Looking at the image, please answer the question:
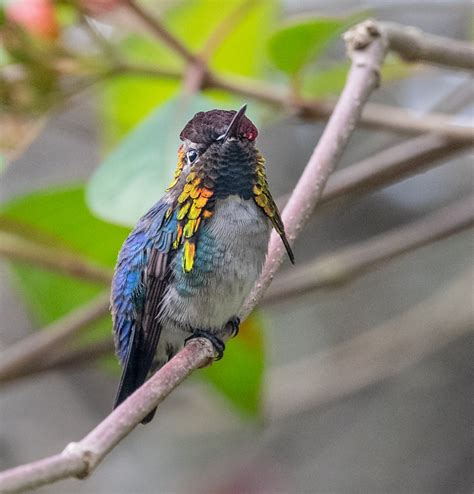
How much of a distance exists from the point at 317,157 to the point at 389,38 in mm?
368

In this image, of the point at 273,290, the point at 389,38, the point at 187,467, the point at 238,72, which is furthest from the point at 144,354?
the point at 187,467

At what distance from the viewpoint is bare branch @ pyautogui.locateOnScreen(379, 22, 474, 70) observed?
1.41m

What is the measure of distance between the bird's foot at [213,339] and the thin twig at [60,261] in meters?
0.58

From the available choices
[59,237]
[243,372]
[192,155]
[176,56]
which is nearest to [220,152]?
[192,155]

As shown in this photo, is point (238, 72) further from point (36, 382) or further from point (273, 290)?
point (36, 382)

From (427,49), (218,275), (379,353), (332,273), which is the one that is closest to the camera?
(218,275)

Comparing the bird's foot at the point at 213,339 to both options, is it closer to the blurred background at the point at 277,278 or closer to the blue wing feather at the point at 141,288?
the blue wing feather at the point at 141,288

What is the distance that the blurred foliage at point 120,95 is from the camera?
135 centimetres

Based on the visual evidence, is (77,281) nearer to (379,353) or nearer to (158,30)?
(158,30)

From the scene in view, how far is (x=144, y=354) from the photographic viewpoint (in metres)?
0.97

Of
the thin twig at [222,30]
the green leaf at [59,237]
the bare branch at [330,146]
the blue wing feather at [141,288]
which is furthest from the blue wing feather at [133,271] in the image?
the thin twig at [222,30]

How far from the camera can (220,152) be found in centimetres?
85

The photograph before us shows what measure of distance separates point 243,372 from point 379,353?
40.0 inches

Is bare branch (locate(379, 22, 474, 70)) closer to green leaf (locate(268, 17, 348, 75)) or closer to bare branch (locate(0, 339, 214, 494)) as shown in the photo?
green leaf (locate(268, 17, 348, 75))
